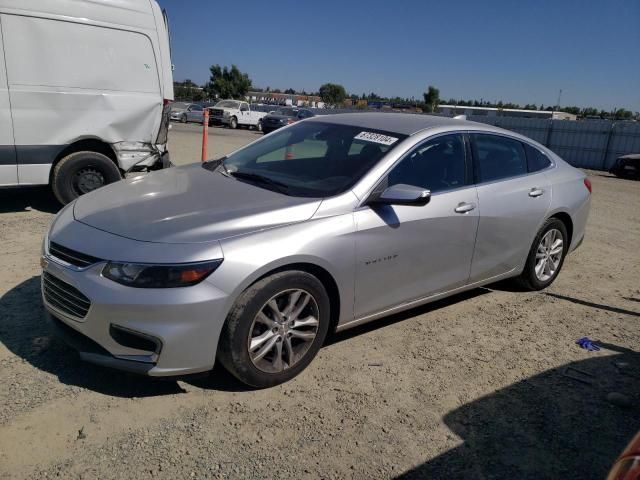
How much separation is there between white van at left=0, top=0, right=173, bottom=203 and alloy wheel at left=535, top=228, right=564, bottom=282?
5.18m

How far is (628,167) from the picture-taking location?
58.5ft

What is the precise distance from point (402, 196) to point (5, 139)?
4.96m

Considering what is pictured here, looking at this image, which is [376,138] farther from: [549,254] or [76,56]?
[76,56]

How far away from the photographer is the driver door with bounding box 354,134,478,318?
356 centimetres

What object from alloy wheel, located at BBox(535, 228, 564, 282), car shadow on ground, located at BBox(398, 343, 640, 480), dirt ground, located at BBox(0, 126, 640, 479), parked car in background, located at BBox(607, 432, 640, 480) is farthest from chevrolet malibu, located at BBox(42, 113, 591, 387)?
parked car in background, located at BBox(607, 432, 640, 480)

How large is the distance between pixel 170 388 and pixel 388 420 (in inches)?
50.7

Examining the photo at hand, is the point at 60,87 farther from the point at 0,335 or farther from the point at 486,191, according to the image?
the point at 486,191

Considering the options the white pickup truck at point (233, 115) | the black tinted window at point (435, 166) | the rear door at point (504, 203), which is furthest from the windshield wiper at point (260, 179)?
the white pickup truck at point (233, 115)

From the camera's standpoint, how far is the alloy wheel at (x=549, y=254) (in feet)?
16.7

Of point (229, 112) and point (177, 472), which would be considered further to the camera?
point (229, 112)

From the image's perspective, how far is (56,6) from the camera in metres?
6.26

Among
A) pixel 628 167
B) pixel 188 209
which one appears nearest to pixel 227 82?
pixel 628 167

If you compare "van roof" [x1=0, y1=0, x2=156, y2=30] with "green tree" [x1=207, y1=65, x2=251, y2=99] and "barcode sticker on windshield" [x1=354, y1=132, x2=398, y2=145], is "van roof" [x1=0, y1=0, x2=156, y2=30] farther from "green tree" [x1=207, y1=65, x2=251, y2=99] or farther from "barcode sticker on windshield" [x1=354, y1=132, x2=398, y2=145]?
"green tree" [x1=207, y1=65, x2=251, y2=99]

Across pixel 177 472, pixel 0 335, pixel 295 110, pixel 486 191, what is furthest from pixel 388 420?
pixel 295 110
